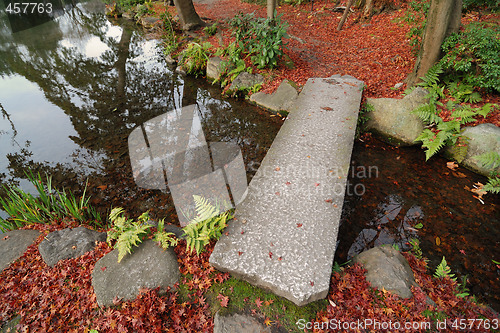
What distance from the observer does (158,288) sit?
8.31 feet

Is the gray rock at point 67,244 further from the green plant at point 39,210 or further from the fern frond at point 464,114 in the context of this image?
the fern frond at point 464,114

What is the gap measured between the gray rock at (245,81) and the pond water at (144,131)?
444mm

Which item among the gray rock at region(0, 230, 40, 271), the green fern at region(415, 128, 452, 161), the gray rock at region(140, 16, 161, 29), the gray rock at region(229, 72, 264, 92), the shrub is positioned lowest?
the green fern at region(415, 128, 452, 161)

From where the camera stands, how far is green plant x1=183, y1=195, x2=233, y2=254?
2.77 metres

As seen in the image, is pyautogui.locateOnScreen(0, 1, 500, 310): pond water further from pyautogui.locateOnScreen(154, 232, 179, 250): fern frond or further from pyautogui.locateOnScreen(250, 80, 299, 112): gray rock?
pyautogui.locateOnScreen(154, 232, 179, 250): fern frond

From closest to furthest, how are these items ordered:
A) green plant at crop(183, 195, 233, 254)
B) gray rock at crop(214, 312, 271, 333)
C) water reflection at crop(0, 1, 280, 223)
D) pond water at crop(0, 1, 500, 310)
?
gray rock at crop(214, 312, 271, 333), green plant at crop(183, 195, 233, 254), pond water at crop(0, 1, 500, 310), water reflection at crop(0, 1, 280, 223)

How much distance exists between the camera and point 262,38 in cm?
700

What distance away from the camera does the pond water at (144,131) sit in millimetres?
3523

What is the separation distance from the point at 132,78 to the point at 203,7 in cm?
1054

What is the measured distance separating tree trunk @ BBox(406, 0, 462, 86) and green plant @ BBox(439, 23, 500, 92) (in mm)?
161

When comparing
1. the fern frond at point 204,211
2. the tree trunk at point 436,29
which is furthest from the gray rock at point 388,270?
the tree trunk at point 436,29

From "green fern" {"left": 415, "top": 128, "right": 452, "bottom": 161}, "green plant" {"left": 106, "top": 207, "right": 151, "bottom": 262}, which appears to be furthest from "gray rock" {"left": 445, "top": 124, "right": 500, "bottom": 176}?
"green plant" {"left": 106, "top": 207, "right": 151, "bottom": 262}

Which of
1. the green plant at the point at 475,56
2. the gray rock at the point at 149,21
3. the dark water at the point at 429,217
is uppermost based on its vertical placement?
the gray rock at the point at 149,21

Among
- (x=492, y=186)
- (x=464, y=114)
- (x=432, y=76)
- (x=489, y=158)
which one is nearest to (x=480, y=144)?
(x=489, y=158)
